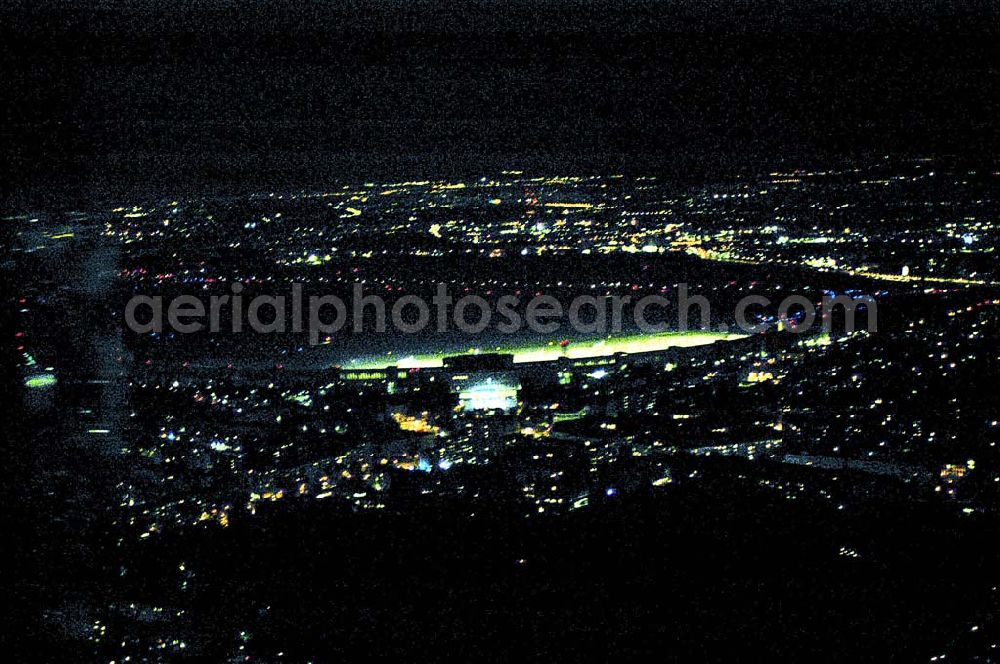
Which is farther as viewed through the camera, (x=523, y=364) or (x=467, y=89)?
(x=523, y=364)

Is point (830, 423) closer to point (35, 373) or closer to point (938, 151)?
point (938, 151)

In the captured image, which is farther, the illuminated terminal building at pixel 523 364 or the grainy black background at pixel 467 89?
the illuminated terminal building at pixel 523 364

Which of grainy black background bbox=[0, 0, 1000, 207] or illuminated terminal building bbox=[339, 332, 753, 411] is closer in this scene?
grainy black background bbox=[0, 0, 1000, 207]

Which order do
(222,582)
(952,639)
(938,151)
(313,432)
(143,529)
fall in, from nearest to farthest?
(952,639)
(222,582)
(143,529)
(938,151)
(313,432)

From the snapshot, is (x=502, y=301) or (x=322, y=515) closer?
(x=322, y=515)

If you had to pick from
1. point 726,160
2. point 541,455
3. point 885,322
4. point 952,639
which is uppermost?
point 726,160

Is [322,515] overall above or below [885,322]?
below

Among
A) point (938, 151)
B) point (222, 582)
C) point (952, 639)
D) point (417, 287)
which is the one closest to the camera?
point (952, 639)

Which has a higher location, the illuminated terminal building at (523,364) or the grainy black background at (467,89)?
the grainy black background at (467,89)

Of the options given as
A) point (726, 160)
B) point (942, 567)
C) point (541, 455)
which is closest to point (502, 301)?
point (541, 455)

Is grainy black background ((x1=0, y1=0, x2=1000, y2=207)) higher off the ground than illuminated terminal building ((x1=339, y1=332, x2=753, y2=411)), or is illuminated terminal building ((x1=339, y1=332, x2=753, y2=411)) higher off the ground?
grainy black background ((x1=0, y1=0, x2=1000, y2=207))

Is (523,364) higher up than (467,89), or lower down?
lower down
